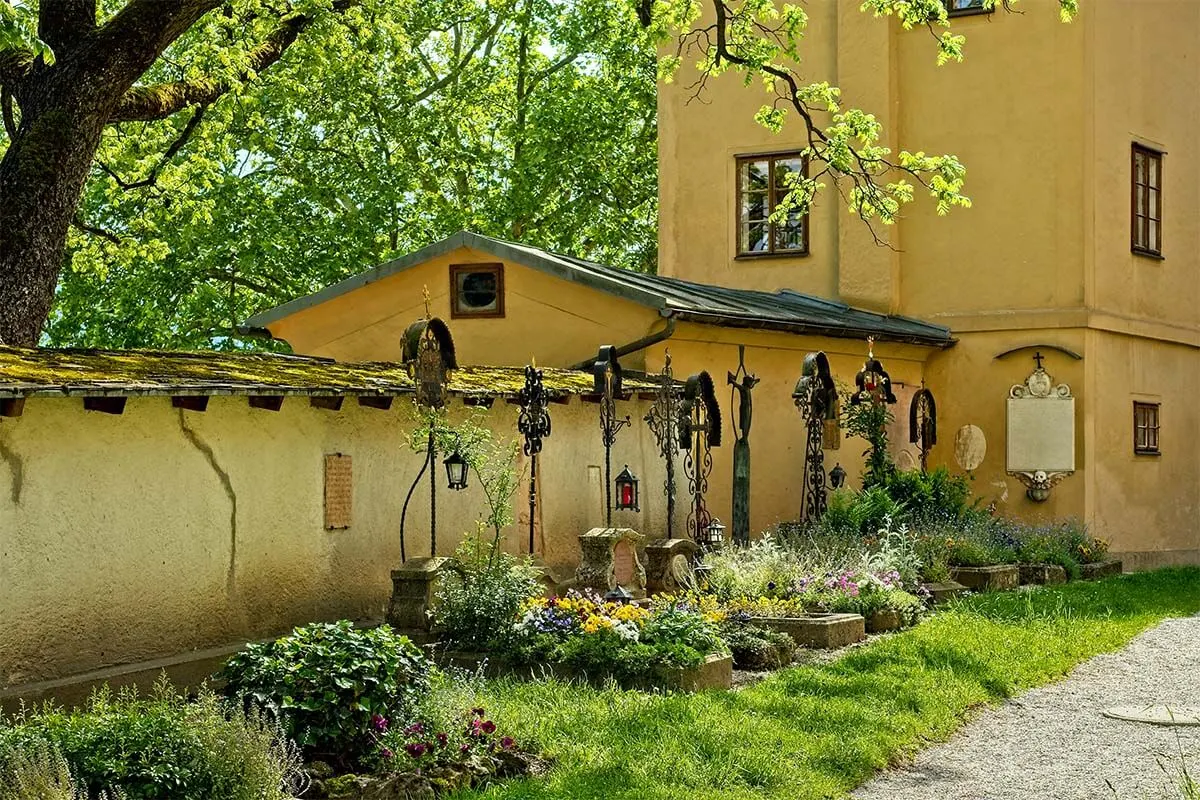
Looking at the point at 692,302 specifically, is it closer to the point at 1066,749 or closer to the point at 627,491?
the point at 627,491

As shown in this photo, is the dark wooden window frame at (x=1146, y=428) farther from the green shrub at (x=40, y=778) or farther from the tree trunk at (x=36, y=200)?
the green shrub at (x=40, y=778)

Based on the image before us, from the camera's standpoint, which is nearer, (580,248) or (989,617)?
(989,617)

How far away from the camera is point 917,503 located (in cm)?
1834

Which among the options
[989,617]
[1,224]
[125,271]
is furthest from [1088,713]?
[125,271]

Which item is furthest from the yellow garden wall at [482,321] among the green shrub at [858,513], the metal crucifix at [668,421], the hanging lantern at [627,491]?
the hanging lantern at [627,491]

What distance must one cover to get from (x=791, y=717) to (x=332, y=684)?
277 centimetres

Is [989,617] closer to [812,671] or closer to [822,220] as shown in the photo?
[812,671]

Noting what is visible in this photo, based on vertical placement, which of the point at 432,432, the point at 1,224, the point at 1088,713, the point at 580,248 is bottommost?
the point at 1088,713

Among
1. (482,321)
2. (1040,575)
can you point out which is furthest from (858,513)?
(482,321)

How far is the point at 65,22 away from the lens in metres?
14.5

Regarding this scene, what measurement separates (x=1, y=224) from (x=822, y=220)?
11271 mm

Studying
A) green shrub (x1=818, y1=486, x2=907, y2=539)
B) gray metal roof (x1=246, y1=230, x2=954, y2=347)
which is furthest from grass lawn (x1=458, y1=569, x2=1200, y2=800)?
gray metal roof (x1=246, y1=230, x2=954, y2=347)

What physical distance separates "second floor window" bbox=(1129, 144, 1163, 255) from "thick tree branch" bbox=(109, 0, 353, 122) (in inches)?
420

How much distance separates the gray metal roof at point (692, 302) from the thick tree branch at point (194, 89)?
→ 8.90ft
